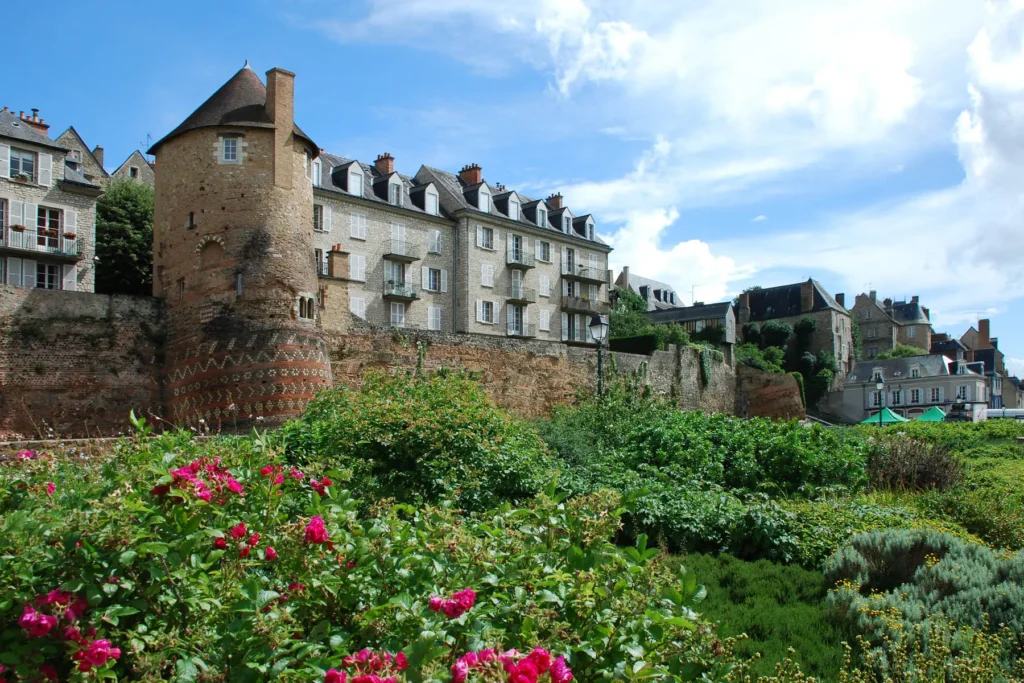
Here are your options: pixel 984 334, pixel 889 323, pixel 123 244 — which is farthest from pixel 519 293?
pixel 984 334

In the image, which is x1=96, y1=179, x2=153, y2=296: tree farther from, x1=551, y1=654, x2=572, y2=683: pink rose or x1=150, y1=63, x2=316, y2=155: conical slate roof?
x1=551, y1=654, x2=572, y2=683: pink rose

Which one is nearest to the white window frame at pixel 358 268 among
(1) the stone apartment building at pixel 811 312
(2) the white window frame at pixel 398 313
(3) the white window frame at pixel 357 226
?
(3) the white window frame at pixel 357 226

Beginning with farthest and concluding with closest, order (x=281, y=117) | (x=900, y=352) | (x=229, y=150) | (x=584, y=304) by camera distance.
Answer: (x=900, y=352)
(x=584, y=304)
(x=281, y=117)
(x=229, y=150)

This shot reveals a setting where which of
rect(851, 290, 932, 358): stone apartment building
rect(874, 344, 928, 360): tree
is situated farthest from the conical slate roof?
rect(851, 290, 932, 358): stone apartment building

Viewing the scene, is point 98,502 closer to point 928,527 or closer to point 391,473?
point 391,473

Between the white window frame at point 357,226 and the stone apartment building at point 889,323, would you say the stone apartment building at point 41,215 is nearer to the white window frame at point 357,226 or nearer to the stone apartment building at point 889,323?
the white window frame at point 357,226

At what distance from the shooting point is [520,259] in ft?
137

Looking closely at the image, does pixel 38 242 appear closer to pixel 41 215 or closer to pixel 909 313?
pixel 41 215

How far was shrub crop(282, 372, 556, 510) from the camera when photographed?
948 centimetres

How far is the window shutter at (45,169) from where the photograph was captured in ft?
96.4

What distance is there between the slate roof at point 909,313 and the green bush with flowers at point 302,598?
313 ft

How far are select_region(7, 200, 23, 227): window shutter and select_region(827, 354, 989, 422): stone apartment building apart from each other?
2254 inches

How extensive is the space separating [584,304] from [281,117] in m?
27.6

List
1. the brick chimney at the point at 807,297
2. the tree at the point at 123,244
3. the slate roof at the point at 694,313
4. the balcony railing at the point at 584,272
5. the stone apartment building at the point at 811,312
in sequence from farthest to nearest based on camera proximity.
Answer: the brick chimney at the point at 807,297 < the stone apartment building at the point at 811,312 < the slate roof at the point at 694,313 < the balcony railing at the point at 584,272 < the tree at the point at 123,244
